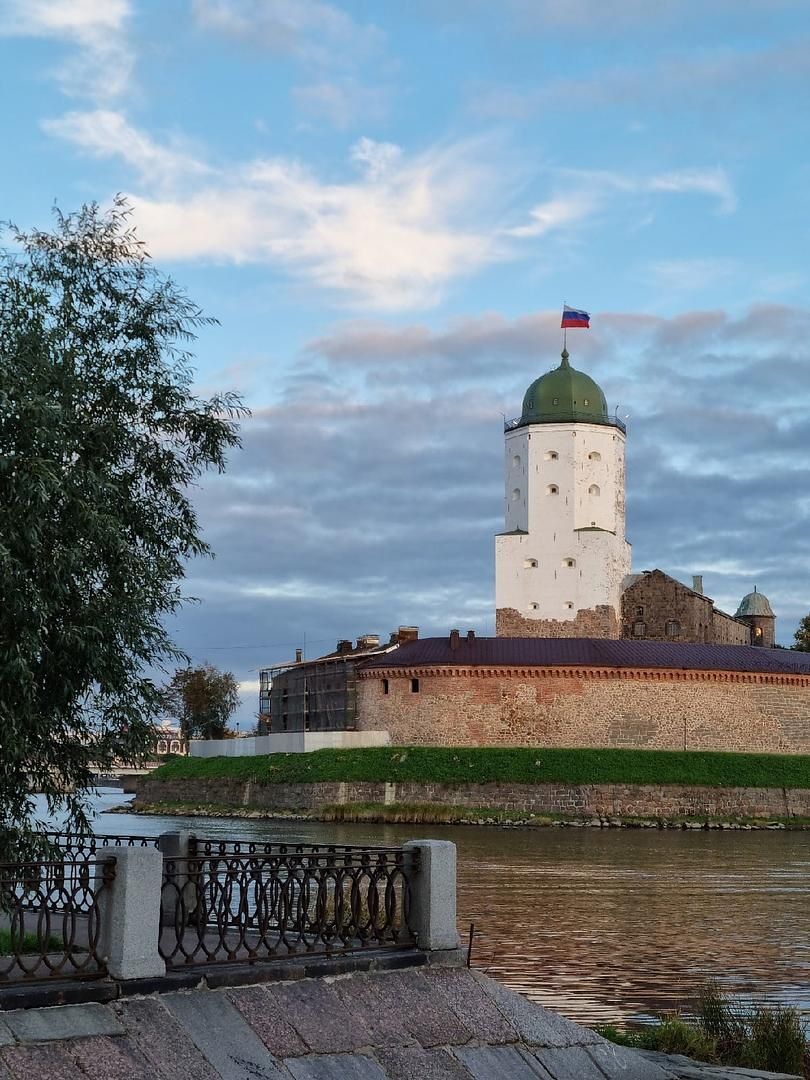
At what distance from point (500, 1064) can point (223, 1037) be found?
2542 mm

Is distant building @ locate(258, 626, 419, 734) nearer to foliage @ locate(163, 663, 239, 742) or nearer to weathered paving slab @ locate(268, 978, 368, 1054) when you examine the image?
foliage @ locate(163, 663, 239, 742)

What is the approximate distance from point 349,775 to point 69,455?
52.8 metres

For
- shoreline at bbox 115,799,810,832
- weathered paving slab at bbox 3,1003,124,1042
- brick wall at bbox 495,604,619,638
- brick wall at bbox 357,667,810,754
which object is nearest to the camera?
weathered paving slab at bbox 3,1003,124,1042

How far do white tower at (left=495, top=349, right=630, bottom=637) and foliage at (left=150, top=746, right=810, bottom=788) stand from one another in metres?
20.0

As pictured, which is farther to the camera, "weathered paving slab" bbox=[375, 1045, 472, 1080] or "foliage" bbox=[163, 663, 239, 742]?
"foliage" bbox=[163, 663, 239, 742]

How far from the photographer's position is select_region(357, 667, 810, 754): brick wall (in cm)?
7012

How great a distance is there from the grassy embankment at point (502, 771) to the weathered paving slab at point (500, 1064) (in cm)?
4881

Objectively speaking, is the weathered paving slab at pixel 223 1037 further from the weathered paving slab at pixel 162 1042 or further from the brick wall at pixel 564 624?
the brick wall at pixel 564 624

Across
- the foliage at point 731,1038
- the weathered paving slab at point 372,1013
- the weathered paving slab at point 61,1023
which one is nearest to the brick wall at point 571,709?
the foliage at point 731,1038

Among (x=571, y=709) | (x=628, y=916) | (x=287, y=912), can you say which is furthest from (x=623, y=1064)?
(x=571, y=709)

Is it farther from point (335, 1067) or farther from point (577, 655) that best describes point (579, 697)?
point (335, 1067)

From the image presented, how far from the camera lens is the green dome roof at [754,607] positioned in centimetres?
10575

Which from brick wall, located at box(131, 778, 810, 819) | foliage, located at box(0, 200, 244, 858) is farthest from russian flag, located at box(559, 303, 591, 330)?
foliage, located at box(0, 200, 244, 858)

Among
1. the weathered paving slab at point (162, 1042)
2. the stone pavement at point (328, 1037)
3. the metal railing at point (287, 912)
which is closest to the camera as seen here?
the stone pavement at point (328, 1037)
